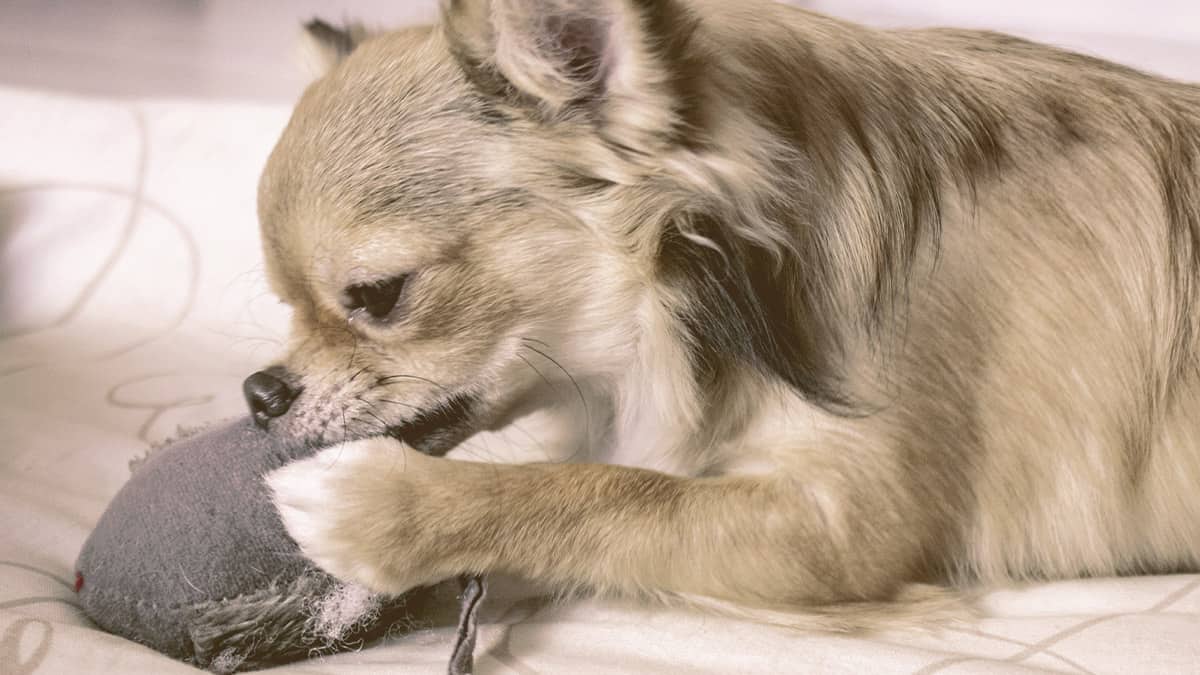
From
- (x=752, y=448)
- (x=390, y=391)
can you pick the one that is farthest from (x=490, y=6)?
(x=752, y=448)

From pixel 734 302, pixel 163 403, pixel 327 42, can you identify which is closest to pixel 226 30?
pixel 163 403

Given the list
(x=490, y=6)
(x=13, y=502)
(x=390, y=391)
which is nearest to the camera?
(x=490, y=6)

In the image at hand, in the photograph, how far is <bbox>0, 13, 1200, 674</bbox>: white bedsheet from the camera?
1.20 m

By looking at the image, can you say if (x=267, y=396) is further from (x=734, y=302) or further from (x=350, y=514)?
(x=734, y=302)

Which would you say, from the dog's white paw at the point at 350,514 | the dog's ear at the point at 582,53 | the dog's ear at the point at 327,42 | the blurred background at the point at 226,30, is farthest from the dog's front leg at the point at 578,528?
the blurred background at the point at 226,30

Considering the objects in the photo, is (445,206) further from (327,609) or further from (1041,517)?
(1041,517)

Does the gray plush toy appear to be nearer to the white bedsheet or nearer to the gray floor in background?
the white bedsheet

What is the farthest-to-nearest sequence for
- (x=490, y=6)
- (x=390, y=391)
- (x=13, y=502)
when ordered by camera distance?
(x=13, y=502) < (x=390, y=391) < (x=490, y=6)

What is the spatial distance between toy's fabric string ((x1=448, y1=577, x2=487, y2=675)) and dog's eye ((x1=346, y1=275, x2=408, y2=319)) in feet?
0.98

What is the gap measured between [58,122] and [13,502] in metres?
1.22

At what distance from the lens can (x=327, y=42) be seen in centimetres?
160

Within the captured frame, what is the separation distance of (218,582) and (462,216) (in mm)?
439

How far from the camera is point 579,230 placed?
1274 mm

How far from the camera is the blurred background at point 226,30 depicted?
2541mm
